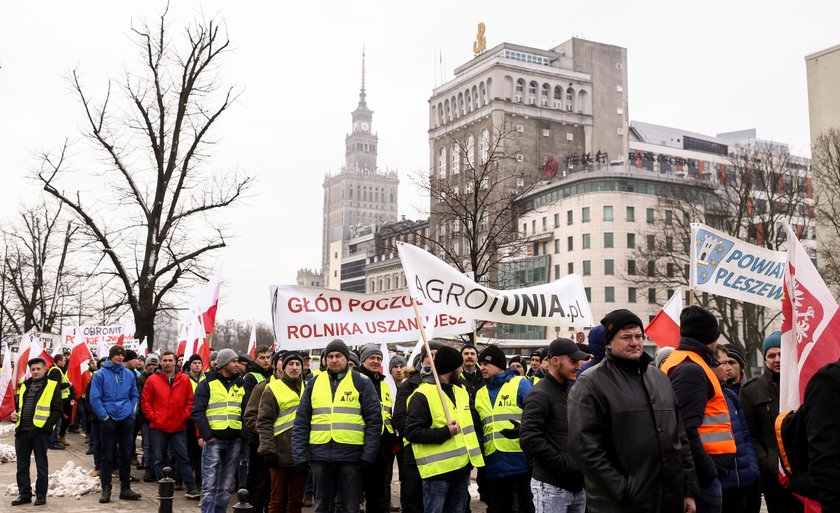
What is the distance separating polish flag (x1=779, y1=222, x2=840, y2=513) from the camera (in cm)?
554

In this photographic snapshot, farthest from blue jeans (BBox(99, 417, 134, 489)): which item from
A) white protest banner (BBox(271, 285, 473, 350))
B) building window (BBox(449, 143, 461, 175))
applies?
building window (BBox(449, 143, 461, 175))

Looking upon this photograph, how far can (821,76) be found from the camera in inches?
1885

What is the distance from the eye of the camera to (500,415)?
25.5 feet

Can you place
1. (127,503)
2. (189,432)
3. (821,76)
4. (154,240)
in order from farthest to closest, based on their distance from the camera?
(821,76)
(154,240)
(189,432)
(127,503)

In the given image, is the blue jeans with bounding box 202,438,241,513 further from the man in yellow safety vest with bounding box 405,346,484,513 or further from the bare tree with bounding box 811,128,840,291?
the bare tree with bounding box 811,128,840,291

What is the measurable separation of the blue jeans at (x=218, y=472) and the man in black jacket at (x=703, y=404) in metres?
5.81

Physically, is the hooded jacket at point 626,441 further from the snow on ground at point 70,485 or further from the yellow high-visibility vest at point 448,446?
the snow on ground at point 70,485

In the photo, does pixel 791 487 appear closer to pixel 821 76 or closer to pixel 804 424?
pixel 804 424

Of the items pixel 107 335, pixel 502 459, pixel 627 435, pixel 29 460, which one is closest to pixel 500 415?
pixel 502 459

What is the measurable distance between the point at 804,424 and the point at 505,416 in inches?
154

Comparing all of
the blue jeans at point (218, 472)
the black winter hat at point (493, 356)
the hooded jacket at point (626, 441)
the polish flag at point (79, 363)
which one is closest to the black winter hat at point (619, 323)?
the hooded jacket at point (626, 441)

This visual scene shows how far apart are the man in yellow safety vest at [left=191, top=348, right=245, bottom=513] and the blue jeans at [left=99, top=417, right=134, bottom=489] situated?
224 centimetres

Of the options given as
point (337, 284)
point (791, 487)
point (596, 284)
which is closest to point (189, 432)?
point (791, 487)

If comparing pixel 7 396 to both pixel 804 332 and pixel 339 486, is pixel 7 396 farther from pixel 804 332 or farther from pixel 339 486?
pixel 804 332
